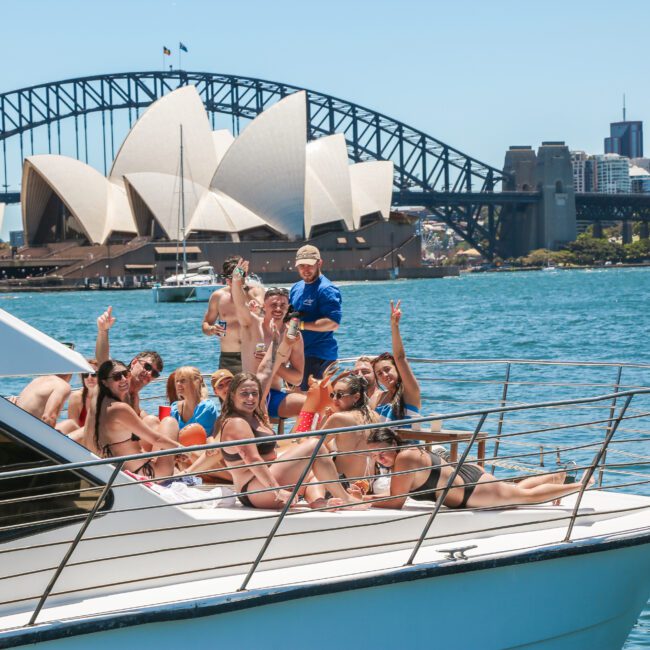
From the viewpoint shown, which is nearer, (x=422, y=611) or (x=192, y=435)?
(x=422, y=611)

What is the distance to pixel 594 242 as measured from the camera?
133 m

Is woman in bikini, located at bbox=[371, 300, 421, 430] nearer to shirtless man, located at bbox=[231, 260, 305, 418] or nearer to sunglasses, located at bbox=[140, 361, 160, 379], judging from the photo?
shirtless man, located at bbox=[231, 260, 305, 418]

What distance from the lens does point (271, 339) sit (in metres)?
6.31

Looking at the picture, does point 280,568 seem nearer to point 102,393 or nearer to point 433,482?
point 433,482

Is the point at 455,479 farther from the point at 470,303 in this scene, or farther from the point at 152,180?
the point at 152,180

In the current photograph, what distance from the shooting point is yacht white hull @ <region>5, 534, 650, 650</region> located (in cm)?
371

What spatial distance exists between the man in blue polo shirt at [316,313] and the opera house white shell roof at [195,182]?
227 feet

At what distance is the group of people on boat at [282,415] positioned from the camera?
4.35 meters

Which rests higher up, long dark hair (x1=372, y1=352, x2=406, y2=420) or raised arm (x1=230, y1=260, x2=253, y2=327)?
raised arm (x1=230, y1=260, x2=253, y2=327)

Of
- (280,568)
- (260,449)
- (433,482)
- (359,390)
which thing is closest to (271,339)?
(359,390)

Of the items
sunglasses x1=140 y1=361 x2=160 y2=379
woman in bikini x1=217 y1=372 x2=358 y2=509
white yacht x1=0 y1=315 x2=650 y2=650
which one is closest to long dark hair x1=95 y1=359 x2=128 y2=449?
woman in bikini x1=217 y1=372 x2=358 y2=509

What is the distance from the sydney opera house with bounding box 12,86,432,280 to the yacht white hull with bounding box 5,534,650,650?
71.5 m

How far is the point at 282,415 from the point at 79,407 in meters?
1.13

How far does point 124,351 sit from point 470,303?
1119 inches
